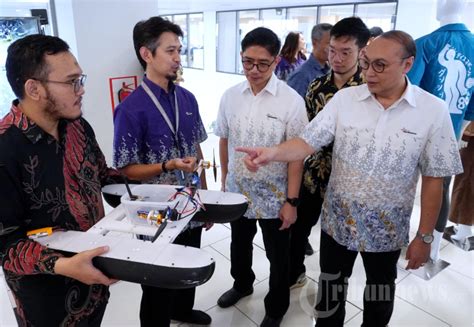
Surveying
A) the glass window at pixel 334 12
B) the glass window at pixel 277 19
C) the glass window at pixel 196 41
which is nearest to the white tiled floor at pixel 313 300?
the glass window at pixel 334 12

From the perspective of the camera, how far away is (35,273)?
1.00 metres

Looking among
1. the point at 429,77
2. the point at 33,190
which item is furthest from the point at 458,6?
the point at 33,190

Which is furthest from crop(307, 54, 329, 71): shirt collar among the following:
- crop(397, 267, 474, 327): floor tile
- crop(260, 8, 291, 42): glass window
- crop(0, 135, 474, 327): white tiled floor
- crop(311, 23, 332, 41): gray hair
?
crop(260, 8, 291, 42): glass window

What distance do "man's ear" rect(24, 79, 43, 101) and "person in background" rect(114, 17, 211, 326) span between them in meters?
0.44

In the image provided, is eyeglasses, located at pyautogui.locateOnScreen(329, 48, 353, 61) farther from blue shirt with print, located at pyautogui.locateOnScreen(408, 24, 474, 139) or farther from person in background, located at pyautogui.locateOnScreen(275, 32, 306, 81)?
person in background, located at pyautogui.locateOnScreen(275, 32, 306, 81)

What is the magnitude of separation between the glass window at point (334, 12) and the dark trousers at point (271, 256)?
7.09 meters

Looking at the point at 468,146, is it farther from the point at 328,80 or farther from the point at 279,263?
the point at 279,263

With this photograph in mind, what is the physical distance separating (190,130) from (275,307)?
1.07m

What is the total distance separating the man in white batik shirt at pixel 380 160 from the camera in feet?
4.33

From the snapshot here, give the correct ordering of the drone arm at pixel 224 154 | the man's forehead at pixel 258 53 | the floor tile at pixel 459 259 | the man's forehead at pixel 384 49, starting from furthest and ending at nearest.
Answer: the floor tile at pixel 459 259 → the drone arm at pixel 224 154 → the man's forehead at pixel 258 53 → the man's forehead at pixel 384 49

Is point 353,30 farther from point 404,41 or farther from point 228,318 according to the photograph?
point 228,318

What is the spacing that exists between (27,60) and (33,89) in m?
0.08

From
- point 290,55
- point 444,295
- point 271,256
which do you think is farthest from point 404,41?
point 290,55

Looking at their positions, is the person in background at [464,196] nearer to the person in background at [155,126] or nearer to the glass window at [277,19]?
the person in background at [155,126]
